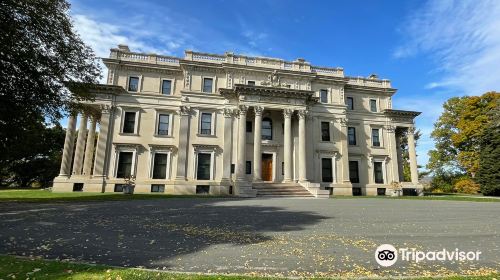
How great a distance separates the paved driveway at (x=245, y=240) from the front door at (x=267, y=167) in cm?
1797

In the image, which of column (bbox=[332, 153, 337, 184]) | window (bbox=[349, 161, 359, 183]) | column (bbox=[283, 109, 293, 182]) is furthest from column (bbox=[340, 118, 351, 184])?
column (bbox=[283, 109, 293, 182])

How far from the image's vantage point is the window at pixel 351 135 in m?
33.6

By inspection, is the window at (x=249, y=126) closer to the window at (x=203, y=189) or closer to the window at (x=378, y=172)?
the window at (x=203, y=189)

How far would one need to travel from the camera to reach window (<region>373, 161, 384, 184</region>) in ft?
110

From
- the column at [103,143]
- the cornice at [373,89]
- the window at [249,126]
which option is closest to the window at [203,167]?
the window at [249,126]

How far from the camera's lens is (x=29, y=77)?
14508 millimetres

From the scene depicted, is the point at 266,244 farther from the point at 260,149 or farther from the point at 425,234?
the point at 260,149

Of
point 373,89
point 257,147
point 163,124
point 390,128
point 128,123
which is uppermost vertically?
point 373,89

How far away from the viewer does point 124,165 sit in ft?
92.6

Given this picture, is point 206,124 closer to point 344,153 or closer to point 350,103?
point 344,153

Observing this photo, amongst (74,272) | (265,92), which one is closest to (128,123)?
(265,92)

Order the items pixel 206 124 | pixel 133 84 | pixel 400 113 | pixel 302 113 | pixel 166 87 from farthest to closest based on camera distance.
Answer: pixel 400 113
pixel 166 87
pixel 133 84
pixel 206 124
pixel 302 113

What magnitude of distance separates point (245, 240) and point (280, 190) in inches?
694

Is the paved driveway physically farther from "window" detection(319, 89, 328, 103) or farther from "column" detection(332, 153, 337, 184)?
"window" detection(319, 89, 328, 103)
